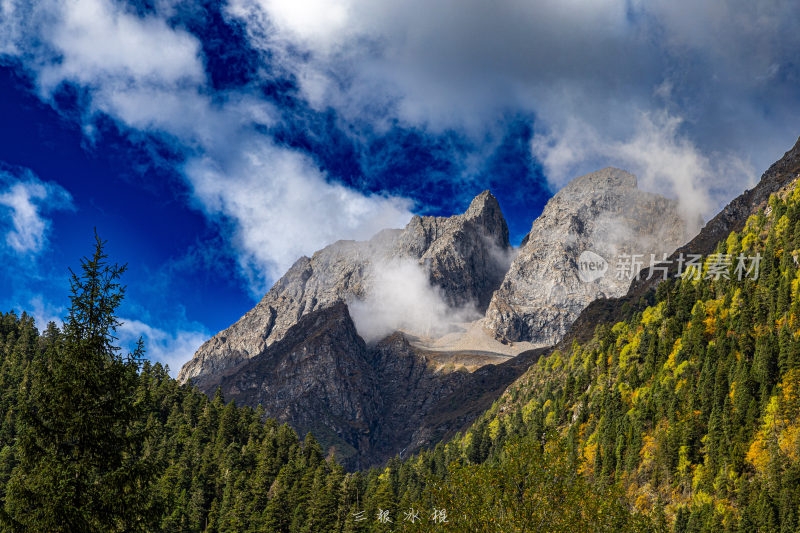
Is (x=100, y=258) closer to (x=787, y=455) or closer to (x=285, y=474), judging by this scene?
(x=285, y=474)

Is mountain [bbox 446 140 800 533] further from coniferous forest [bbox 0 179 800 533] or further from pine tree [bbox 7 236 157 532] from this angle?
pine tree [bbox 7 236 157 532]

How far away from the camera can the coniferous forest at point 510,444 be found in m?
24.0

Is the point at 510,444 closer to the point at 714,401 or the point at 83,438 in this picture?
the point at 83,438

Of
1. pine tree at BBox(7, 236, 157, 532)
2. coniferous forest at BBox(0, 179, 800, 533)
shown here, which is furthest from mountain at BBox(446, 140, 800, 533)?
pine tree at BBox(7, 236, 157, 532)

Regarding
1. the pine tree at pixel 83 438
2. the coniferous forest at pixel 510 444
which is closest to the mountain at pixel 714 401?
the coniferous forest at pixel 510 444

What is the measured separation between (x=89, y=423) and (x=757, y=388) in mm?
128276

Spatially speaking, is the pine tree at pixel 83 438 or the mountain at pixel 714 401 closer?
the pine tree at pixel 83 438

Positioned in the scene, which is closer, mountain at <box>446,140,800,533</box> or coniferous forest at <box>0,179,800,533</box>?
coniferous forest at <box>0,179,800,533</box>

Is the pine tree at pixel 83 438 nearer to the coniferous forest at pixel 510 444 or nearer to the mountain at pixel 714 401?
the coniferous forest at pixel 510 444

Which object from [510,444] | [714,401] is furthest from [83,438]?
[714,401]

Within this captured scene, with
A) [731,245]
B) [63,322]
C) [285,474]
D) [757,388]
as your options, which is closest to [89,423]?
[63,322]

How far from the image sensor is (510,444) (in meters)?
32.2

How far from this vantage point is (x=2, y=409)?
127688 mm

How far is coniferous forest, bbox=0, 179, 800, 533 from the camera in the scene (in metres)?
24.0
